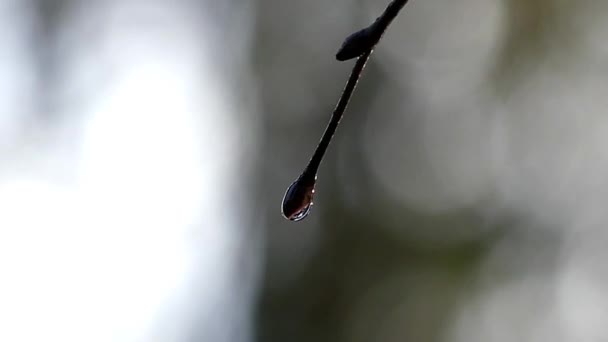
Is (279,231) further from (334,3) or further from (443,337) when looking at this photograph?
(334,3)

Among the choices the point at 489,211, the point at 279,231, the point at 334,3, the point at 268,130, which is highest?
the point at 334,3

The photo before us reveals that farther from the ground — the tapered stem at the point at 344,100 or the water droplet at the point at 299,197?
→ the tapered stem at the point at 344,100

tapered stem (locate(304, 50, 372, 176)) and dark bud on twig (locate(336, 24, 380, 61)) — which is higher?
dark bud on twig (locate(336, 24, 380, 61))

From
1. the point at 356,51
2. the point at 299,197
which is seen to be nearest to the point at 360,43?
the point at 356,51

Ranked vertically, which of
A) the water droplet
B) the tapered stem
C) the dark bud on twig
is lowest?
the water droplet

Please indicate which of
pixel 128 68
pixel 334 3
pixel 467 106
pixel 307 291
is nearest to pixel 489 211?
pixel 467 106

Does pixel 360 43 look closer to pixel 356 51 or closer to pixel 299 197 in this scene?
pixel 356 51

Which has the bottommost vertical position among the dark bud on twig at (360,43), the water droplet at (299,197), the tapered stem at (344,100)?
the water droplet at (299,197)

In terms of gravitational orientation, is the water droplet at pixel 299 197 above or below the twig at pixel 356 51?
below
